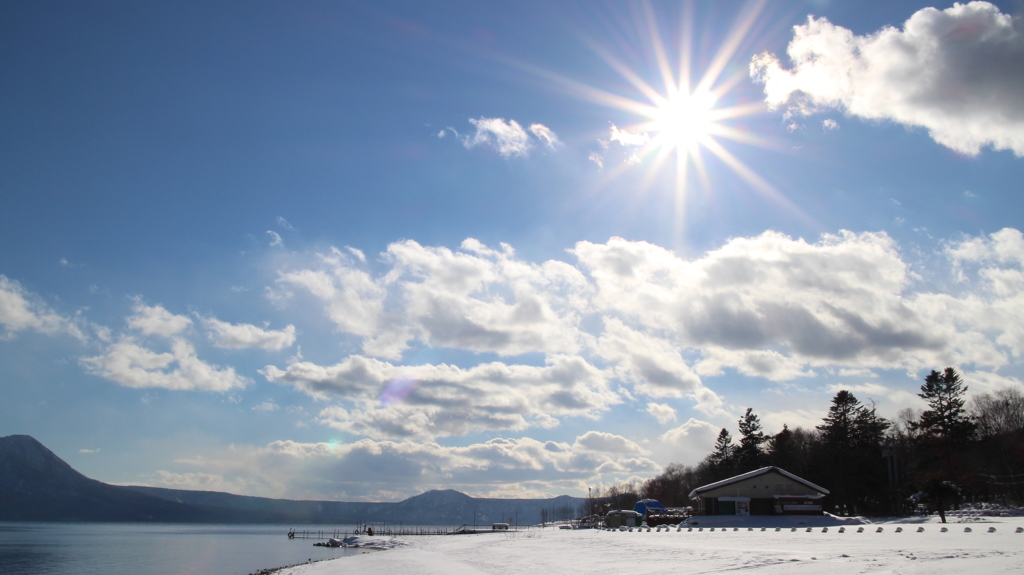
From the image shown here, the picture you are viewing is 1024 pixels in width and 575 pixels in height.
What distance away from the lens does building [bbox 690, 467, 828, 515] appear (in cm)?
5666

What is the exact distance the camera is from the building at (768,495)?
56.7m

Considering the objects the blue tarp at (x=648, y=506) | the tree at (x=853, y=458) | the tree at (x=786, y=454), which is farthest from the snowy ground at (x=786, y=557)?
the tree at (x=786, y=454)

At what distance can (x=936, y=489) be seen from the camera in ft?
134

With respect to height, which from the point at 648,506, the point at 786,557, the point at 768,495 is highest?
the point at 786,557

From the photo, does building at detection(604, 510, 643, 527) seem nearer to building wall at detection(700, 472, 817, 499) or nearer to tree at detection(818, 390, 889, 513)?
building wall at detection(700, 472, 817, 499)

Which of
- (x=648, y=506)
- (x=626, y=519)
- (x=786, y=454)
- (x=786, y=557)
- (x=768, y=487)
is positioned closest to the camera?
(x=786, y=557)

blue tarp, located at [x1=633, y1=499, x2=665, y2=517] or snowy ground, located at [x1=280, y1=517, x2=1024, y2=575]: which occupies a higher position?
snowy ground, located at [x1=280, y1=517, x2=1024, y2=575]

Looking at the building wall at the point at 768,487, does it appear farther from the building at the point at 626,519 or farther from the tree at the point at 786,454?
the tree at the point at 786,454

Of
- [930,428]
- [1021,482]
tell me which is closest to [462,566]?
[1021,482]

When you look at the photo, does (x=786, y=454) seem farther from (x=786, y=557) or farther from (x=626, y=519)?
(x=786, y=557)

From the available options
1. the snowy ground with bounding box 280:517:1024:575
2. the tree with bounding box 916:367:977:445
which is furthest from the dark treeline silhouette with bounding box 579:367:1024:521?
the snowy ground with bounding box 280:517:1024:575

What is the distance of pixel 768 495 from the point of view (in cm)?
5778

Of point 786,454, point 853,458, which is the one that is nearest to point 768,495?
point 853,458

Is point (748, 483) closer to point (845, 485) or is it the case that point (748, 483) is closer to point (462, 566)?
point (845, 485)
